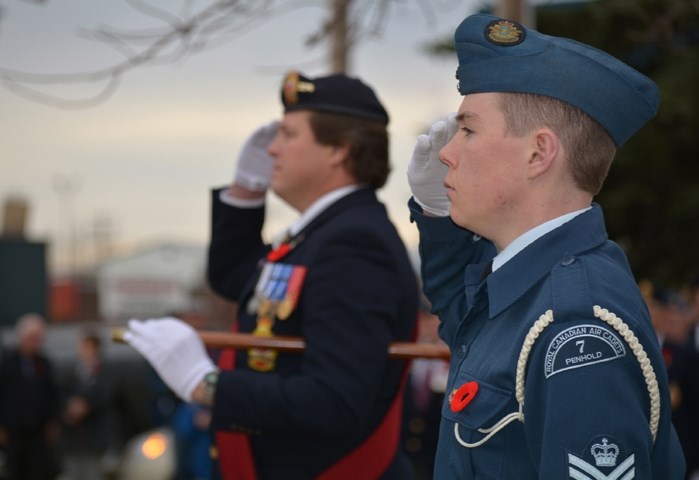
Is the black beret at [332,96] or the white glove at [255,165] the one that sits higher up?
the black beret at [332,96]

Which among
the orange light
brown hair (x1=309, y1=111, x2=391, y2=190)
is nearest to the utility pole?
brown hair (x1=309, y1=111, x2=391, y2=190)

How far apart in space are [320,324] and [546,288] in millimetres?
1244

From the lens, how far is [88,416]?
1200 cm

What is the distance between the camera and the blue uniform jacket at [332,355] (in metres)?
3.15

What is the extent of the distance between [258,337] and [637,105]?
142 cm

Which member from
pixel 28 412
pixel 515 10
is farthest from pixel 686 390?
pixel 28 412

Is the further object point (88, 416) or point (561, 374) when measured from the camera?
point (88, 416)

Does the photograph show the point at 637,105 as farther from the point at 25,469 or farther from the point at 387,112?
the point at 25,469

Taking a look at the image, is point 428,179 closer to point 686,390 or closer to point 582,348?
point 582,348

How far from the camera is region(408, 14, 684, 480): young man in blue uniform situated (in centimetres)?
184

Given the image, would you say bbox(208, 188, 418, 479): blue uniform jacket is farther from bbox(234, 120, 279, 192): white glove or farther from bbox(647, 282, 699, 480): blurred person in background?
bbox(647, 282, 699, 480): blurred person in background

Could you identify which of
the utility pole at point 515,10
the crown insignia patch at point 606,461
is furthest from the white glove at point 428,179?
the utility pole at point 515,10

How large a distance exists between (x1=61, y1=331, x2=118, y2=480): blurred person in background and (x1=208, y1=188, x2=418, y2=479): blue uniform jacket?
8754 mm

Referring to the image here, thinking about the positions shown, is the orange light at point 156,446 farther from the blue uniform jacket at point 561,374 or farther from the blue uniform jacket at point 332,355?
the blue uniform jacket at point 561,374
